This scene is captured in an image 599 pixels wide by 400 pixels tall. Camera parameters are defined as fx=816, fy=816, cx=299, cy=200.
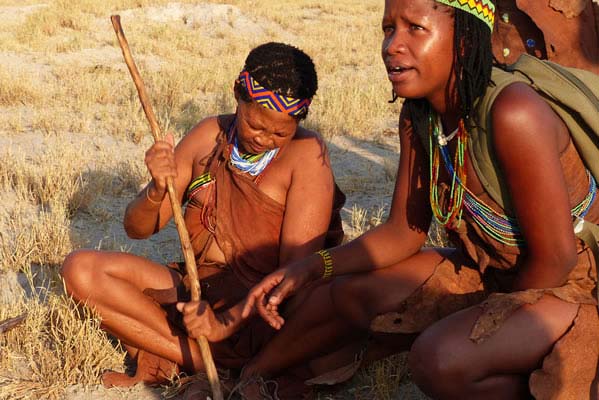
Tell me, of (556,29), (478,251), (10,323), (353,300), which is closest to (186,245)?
(353,300)

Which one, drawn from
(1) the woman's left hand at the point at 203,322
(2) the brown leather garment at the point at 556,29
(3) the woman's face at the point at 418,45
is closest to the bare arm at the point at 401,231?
(1) the woman's left hand at the point at 203,322

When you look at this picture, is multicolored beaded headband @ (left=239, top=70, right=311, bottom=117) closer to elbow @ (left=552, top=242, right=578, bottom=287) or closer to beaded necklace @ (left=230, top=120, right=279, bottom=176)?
beaded necklace @ (left=230, top=120, right=279, bottom=176)

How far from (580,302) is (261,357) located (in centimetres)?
132

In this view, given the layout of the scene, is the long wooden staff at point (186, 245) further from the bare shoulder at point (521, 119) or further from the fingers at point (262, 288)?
the bare shoulder at point (521, 119)

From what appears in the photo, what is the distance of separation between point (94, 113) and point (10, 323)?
4.80 meters

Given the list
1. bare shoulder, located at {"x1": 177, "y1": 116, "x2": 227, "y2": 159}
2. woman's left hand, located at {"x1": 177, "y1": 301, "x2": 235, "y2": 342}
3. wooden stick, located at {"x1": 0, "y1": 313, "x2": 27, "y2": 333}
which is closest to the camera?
woman's left hand, located at {"x1": 177, "y1": 301, "x2": 235, "y2": 342}

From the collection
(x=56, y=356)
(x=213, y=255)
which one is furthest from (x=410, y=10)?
(x=56, y=356)

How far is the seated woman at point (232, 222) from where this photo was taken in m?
3.32

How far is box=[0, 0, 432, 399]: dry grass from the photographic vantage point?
3.39 meters

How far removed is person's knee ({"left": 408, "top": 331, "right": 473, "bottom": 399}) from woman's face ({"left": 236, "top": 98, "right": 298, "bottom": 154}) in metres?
1.15

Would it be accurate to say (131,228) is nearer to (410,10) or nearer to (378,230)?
(378,230)

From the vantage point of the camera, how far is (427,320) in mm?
2867

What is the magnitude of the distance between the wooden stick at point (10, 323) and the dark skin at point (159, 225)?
296 mm

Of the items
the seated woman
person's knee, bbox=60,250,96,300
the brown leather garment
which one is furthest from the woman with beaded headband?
the brown leather garment
